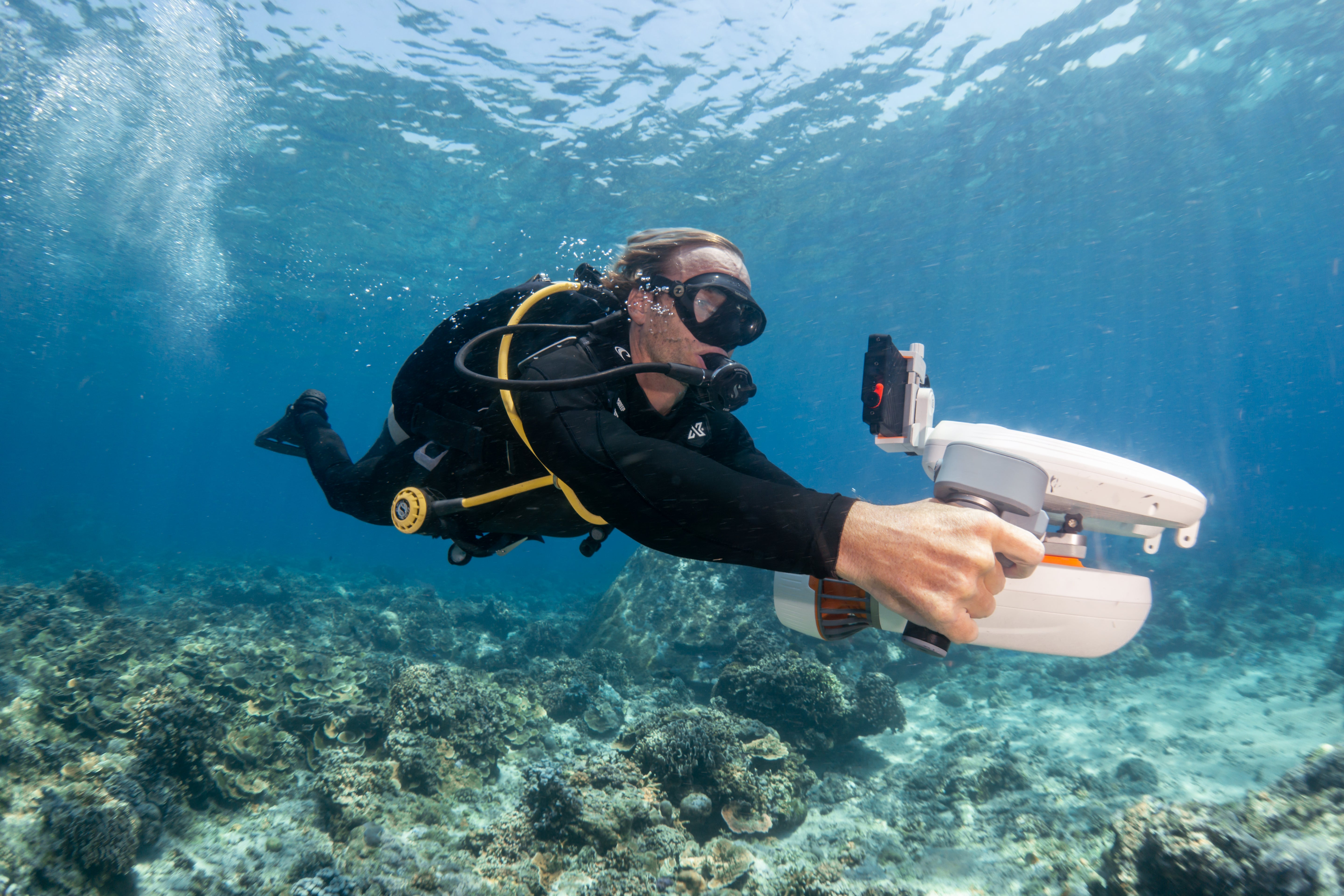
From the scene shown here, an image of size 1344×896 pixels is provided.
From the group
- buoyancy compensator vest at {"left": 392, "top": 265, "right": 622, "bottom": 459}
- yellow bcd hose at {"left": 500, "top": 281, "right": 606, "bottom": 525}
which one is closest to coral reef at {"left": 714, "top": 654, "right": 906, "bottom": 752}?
yellow bcd hose at {"left": 500, "top": 281, "right": 606, "bottom": 525}

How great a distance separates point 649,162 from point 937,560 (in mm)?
19719

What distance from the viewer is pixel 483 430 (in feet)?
8.39

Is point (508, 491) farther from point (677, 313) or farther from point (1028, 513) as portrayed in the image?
point (1028, 513)

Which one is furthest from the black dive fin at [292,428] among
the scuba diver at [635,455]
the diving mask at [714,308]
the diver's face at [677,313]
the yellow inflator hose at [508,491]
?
the diving mask at [714,308]

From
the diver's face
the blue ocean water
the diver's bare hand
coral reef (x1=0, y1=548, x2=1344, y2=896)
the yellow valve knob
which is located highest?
the blue ocean water

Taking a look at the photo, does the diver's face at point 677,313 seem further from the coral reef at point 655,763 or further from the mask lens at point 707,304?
the coral reef at point 655,763

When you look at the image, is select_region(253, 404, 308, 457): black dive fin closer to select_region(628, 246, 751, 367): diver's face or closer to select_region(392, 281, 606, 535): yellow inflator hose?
select_region(392, 281, 606, 535): yellow inflator hose

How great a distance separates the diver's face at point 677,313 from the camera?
2.31 m

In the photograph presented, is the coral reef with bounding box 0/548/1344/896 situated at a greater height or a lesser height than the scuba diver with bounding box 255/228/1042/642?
lesser

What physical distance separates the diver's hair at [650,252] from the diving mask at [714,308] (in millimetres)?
151

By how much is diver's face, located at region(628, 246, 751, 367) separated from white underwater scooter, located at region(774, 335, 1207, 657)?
0.67 meters

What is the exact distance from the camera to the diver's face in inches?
91.0

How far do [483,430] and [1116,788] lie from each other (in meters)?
7.87

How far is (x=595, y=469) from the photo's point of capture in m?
1.45
